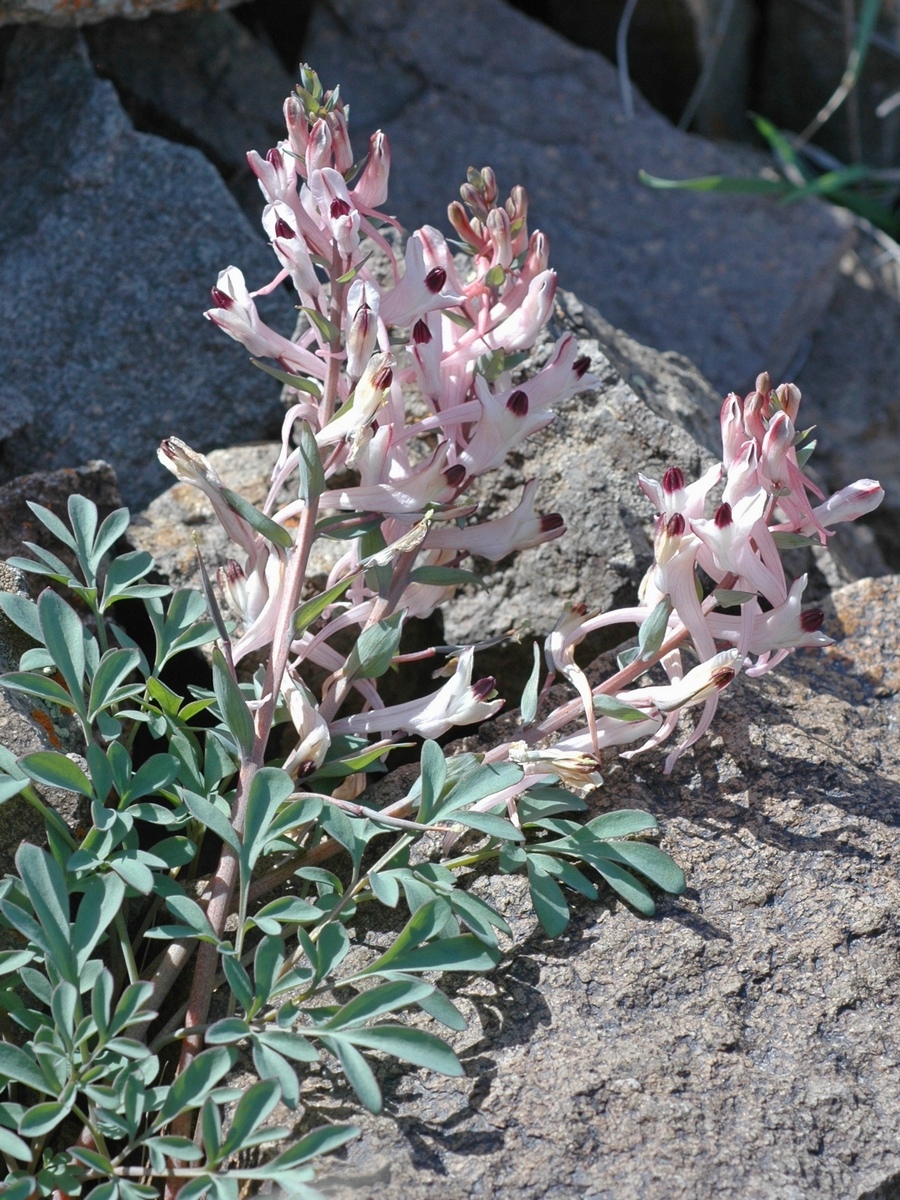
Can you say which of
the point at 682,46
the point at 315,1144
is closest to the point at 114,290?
the point at 315,1144

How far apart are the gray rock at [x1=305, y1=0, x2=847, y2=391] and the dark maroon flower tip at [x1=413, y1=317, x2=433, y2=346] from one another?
1866 millimetres

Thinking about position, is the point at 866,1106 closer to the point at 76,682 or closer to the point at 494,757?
the point at 494,757

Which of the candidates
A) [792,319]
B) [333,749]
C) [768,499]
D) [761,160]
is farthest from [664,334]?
[333,749]

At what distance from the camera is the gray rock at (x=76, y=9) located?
9.42 feet

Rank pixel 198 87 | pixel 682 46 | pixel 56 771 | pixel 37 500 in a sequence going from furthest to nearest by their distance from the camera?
pixel 682 46 < pixel 198 87 < pixel 37 500 < pixel 56 771

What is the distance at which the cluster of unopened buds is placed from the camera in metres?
1.67

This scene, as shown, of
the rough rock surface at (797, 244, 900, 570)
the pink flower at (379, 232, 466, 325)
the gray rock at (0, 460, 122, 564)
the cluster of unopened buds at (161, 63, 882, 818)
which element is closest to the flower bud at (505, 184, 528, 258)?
the cluster of unopened buds at (161, 63, 882, 818)

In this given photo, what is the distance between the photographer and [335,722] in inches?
70.7

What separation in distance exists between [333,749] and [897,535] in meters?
2.41

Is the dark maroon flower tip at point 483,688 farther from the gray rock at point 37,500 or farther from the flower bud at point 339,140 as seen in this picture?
the gray rock at point 37,500

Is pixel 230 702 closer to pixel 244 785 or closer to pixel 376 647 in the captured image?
pixel 244 785

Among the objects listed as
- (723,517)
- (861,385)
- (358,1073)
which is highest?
(723,517)

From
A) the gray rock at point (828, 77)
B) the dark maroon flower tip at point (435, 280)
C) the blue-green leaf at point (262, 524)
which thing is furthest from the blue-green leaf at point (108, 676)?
the gray rock at point (828, 77)

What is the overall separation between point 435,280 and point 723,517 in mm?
539
